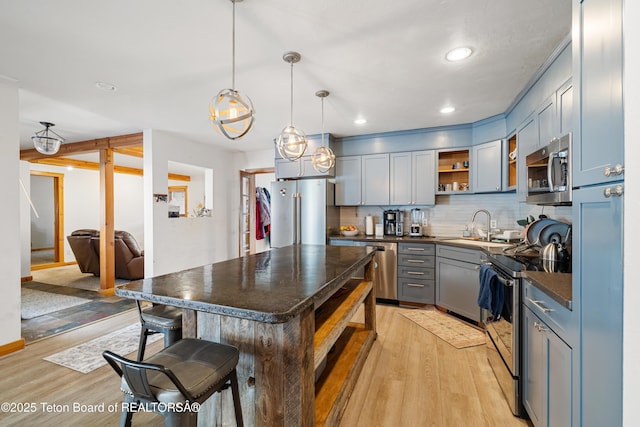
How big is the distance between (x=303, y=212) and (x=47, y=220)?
7267 mm

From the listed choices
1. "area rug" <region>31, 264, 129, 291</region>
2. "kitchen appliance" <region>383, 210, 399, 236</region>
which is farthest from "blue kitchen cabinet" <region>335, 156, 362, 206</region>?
"area rug" <region>31, 264, 129, 291</region>

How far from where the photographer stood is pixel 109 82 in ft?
8.52

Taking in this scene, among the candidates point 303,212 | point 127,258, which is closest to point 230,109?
point 303,212

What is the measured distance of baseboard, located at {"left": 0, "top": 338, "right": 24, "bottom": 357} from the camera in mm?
2502

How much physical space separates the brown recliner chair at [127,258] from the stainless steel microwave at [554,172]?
19.7 feet

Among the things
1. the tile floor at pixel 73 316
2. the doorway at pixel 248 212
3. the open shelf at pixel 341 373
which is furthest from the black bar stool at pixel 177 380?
the doorway at pixel 248 212

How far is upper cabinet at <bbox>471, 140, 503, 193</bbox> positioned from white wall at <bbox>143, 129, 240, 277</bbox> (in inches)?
168

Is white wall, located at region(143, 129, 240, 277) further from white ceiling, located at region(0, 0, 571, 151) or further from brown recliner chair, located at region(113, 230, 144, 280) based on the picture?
brown recliner chair, located at region(113, 230, 144, 280)

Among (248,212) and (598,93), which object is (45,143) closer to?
(248,212)

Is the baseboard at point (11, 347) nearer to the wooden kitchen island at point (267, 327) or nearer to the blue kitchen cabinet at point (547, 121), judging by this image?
the wooden kitchen island at point (267, 327)

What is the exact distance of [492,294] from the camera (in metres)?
2.10

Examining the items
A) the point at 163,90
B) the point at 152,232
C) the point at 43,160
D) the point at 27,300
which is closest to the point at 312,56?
the point at 163,90

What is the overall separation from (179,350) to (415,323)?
9.19 ft

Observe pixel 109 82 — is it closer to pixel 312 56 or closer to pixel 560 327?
pixel 312 56
